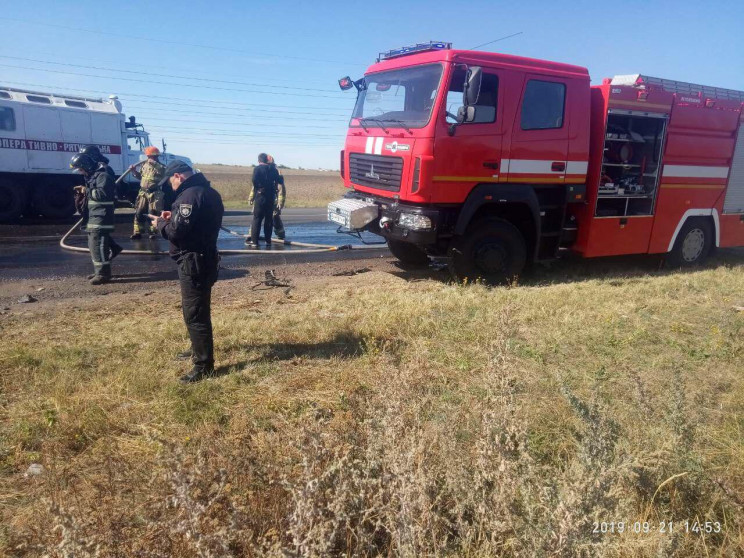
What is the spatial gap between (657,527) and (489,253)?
4.78 metres

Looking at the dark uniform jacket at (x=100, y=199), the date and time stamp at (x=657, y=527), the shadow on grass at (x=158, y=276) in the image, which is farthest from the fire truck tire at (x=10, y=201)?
the date and time stamp at (x=657, y=527)

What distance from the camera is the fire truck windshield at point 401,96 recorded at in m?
6.12

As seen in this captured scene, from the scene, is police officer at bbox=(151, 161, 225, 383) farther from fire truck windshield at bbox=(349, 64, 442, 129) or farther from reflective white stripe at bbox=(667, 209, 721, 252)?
reflective white stripe at bbox=(667, 209, 721, 252)

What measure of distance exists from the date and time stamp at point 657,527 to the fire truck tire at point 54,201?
1621cm

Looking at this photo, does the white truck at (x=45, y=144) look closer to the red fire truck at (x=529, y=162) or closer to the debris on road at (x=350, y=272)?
the debris on road at (x=350, y=272)

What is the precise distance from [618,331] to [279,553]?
4.18 metres

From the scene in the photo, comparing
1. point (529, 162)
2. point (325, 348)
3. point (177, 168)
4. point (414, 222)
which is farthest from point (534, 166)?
point (177, 168)

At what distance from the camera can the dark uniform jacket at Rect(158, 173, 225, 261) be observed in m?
3.77

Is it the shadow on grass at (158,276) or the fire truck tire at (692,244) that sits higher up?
the fire truck tire at (692,244)

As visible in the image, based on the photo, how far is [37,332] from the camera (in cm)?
476

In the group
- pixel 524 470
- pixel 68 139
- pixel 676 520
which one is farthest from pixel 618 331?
pixel 68 139

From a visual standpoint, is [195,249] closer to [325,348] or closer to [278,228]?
[325,348]

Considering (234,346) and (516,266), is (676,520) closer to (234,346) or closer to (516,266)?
(234,346)

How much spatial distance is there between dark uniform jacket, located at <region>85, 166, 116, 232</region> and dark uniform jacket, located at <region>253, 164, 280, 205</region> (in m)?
3.32
